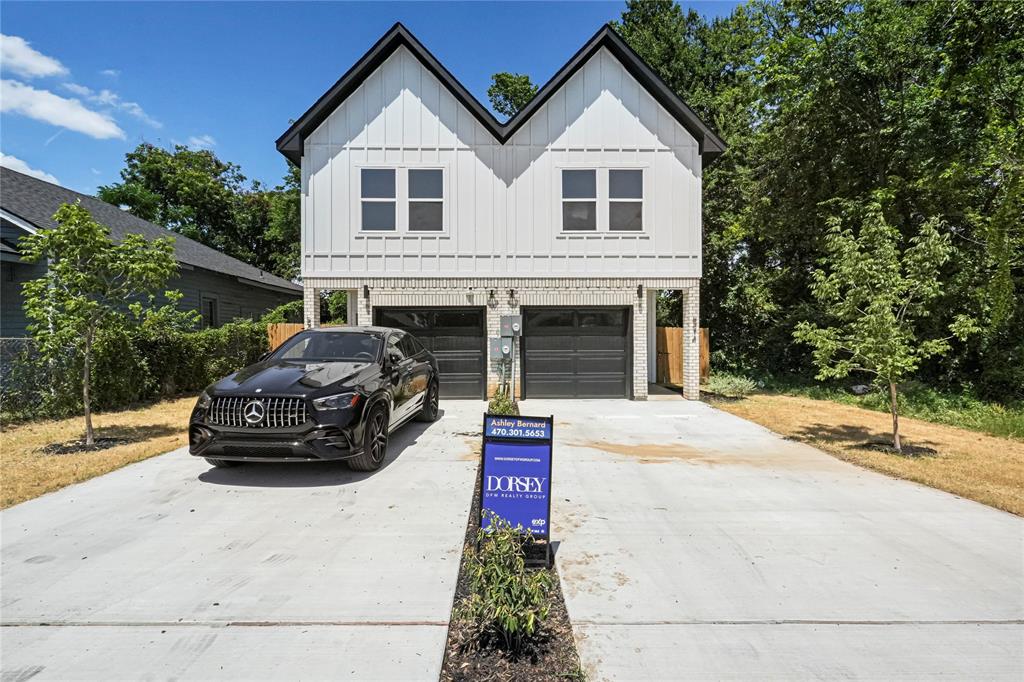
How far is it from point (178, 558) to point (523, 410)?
24.6 feet

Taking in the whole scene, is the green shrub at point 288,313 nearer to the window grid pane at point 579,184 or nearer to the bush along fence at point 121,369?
the bush along fence at point 121,369

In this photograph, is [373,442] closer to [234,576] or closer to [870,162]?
[234,576]

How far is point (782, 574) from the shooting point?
3.54m

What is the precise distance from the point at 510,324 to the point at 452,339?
1.74 meters

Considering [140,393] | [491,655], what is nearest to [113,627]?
[491,655]

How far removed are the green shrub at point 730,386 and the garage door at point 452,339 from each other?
6560 millimetres

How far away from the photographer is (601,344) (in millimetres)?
12336

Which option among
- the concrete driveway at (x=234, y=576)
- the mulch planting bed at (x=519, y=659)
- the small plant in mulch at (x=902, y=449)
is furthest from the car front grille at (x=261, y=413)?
the small plant in mulch at (x=902, y=449)

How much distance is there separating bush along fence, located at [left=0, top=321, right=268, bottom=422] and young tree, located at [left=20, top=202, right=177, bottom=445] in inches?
31.9

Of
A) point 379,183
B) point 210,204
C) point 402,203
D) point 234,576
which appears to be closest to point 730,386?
point 402,203

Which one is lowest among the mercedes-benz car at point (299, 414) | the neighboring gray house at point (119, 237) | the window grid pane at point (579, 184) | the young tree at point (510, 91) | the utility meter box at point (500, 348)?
the mercedes-benz car at point (299, 414)

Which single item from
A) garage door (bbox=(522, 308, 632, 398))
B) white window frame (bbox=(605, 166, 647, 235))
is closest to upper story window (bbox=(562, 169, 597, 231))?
white window frame (bbox=(605, 166, 647, 235))

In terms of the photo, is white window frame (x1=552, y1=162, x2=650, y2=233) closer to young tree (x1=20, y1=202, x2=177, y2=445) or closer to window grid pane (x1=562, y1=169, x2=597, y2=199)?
window grid pane (x1=562, y1=169, x2=597, y2=199)

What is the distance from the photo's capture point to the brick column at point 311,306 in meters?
11.8
